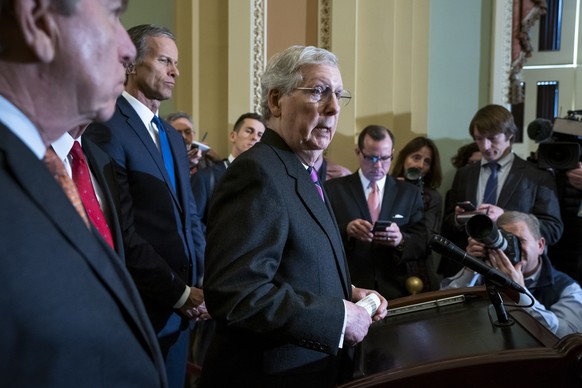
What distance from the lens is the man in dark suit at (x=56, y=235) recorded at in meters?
0.72

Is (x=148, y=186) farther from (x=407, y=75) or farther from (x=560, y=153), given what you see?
(x=407, y=75)

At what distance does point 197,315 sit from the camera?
81.3 inches

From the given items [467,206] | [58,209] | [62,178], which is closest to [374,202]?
[467,206]

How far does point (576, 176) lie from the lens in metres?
3.28

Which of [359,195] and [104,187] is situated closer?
[104,187]

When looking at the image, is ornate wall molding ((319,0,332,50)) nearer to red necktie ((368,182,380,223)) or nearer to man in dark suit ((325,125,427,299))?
man in dark suit ((325,125,427,299))

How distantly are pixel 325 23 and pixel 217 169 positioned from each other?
6.13ft

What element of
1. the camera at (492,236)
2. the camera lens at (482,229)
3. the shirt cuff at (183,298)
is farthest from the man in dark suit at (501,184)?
the shirt cuff at (183,298)

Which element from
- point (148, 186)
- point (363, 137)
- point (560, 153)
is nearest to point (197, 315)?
point (148, 186)

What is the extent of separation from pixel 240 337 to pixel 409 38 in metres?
3.54

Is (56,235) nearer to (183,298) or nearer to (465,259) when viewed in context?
(465,259)

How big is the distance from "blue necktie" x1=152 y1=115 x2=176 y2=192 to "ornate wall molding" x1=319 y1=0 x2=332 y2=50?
2709 mm

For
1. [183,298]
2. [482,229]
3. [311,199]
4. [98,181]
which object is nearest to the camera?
[98,181]

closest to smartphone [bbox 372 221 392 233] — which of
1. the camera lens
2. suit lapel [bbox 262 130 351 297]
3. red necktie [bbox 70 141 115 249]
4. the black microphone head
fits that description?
the camera lens
